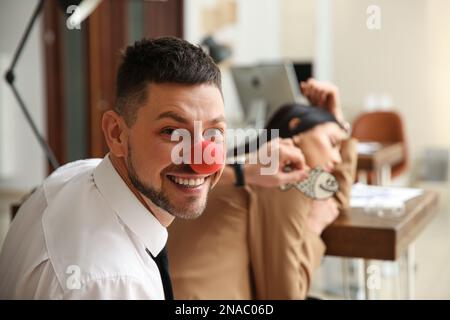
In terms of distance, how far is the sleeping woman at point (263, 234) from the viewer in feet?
3.84

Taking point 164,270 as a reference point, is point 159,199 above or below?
above

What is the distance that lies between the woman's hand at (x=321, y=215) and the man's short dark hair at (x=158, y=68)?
61 cm

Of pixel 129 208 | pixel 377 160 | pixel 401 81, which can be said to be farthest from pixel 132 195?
pixel 401 81

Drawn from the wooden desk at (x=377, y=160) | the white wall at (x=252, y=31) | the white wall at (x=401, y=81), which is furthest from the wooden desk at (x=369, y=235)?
the white wall at (x=252, y=31)

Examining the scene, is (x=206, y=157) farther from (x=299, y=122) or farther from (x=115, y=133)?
(x=299, y=122)

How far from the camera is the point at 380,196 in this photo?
1.54 m

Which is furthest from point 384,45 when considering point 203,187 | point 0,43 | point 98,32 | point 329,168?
point 203,187

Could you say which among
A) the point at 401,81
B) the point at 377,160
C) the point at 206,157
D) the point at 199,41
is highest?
the point at 199,41

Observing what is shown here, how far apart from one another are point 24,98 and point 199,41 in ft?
4.75

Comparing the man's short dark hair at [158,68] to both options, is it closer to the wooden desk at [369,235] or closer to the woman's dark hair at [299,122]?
the woman's dark hair at [299,122]

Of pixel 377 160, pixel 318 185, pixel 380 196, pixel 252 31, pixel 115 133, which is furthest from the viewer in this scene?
pixel 252 31

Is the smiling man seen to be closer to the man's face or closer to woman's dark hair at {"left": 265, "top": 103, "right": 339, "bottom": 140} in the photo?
the man's face

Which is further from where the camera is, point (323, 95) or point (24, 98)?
point (24, 98)

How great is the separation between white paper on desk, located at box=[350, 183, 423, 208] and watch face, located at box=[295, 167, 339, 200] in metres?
0.24
